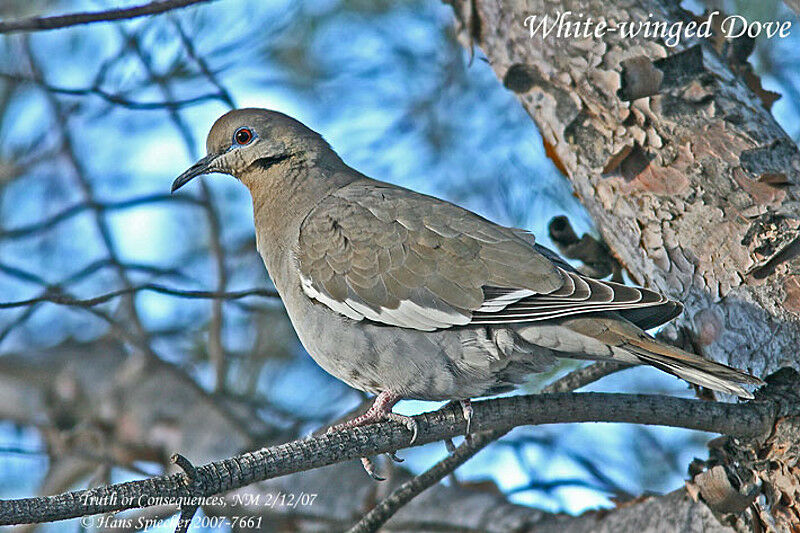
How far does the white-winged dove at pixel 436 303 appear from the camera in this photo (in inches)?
94.4

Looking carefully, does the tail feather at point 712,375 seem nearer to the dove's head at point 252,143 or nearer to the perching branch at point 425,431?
the perching branch at point 425,431

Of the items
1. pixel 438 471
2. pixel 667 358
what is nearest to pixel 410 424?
pixel 438 471

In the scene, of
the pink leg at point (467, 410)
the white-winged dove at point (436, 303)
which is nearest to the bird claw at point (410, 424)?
the white-winged dove at point (436, 303)

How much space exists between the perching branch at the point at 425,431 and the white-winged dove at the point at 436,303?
3.8 inches

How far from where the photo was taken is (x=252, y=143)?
3.33 meters

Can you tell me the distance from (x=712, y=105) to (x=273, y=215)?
5.03 ft

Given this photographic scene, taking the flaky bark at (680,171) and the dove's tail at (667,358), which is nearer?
the dove's tail at (667,358)

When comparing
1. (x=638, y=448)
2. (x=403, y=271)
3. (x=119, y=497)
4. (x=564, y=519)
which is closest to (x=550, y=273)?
(x=403, y=271)

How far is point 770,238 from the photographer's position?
2402 millimetres

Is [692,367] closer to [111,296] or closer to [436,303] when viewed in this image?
[436,303]

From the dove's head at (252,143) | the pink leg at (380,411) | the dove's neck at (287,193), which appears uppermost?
the dove's head at (252,143)

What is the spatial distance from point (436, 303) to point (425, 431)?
1.40 feet

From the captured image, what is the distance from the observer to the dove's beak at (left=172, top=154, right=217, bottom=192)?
11.0 ft

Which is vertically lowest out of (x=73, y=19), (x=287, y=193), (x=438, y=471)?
(x=438, y=471)
